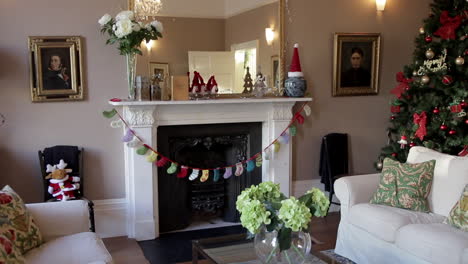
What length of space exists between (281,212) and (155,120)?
2220 mm

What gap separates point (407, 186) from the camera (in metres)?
3.75

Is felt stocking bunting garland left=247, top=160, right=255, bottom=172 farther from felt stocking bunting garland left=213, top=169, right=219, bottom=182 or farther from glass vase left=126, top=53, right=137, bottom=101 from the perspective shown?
glass vase left=126, top=53, right=137, bottom=101

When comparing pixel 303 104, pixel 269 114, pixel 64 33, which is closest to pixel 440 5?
pixel 303 104

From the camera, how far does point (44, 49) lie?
166 inches

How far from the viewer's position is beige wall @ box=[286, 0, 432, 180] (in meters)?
5.06

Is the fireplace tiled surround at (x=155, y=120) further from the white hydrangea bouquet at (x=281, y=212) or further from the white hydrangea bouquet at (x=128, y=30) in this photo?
the white hydrangea bouquet at (x=281, y=212)

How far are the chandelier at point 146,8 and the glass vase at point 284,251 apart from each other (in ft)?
8.50

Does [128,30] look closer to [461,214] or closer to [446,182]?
[446,182]

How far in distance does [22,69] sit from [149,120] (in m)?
1.18

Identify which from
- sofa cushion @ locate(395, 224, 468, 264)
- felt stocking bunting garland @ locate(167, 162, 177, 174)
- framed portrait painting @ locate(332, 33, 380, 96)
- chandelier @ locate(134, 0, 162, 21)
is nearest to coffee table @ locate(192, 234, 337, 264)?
sofa cushion @ locate(395, 224, 468, 264)

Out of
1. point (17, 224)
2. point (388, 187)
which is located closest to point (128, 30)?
point (17, 224)

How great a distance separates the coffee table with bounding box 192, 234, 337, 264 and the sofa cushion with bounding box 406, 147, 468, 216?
1279 millimetres

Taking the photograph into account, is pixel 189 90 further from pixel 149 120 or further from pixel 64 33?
pixel 64 33

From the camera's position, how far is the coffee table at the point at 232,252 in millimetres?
2879
